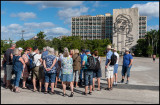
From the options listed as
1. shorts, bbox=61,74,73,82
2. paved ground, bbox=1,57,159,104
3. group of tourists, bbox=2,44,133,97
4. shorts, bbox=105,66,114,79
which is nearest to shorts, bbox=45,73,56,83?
group of tourists, bbox=2,44,133,97

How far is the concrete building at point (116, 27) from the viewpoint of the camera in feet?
356

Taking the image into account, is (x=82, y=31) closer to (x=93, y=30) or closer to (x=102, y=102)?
(x=93, y=30)

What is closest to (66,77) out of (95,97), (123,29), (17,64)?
(95,97)

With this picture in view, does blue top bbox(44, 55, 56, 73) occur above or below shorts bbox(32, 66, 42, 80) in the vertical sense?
above

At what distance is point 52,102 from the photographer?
5223mm

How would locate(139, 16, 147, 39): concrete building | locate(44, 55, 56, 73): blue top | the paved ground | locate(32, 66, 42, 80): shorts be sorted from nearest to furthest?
the paved ground
locate(44, 55, 56, 73): blue top
locate(32, 66, 42, 80): shorts
locate(139, 16, 147, 39): concrete building

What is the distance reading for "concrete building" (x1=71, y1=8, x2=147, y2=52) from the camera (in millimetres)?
108438

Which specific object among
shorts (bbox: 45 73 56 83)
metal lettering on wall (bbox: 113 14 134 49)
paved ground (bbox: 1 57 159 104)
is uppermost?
metal lettering on wall (bbox: 113 14 134 49)

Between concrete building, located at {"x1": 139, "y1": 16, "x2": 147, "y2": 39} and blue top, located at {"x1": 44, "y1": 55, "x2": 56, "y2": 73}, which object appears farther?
concrete building, located at {"x1": 139, "y1": 16, "x2": 147, "y2": 39}

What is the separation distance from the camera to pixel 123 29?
108m

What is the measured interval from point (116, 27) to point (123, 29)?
180 inches

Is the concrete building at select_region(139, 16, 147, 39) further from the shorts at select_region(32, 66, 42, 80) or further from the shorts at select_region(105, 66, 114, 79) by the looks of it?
the shorts at select_region(32, 66, 42, 80)

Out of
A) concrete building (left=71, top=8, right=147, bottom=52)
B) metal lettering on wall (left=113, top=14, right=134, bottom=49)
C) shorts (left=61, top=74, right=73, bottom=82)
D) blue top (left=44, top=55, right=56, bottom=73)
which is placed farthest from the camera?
concrete building (left=71, top=8, right=147, bottom=52)

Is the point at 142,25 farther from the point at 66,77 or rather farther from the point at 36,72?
the point at 66,77
